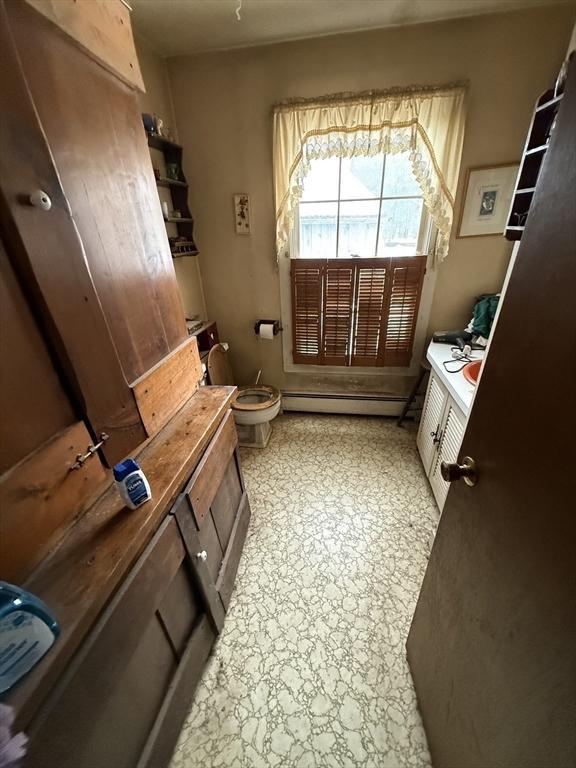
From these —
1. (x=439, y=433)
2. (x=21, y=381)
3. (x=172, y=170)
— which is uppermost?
(x=172, y=170)

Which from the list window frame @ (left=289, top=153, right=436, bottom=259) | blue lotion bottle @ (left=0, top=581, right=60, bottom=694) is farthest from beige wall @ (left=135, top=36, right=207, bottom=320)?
blue lotion bottle @ (left=0, top=581, right=60, bottom=694)

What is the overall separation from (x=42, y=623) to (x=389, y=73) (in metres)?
2.55

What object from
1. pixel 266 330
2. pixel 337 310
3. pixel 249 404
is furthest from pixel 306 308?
pixel 249 404

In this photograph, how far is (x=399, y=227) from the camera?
1.93m

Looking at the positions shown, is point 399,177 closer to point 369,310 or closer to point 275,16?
point 369,310

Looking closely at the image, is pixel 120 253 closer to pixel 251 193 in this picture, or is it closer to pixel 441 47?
pixel 251 193

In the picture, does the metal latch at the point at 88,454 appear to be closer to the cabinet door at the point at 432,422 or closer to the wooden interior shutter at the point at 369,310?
the cabinet door at the point at 432,422

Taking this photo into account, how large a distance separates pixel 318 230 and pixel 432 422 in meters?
1.49

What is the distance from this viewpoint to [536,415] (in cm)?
48

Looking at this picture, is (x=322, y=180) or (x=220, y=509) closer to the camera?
(x=220, y=509)

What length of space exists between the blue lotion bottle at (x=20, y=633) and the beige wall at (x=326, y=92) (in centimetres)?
203

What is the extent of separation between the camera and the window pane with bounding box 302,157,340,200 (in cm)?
184

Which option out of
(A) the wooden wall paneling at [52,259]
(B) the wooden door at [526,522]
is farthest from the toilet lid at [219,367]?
(B) the wooden door at [526,522]

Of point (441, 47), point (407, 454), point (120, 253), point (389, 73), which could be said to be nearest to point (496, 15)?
point (441, 47)
